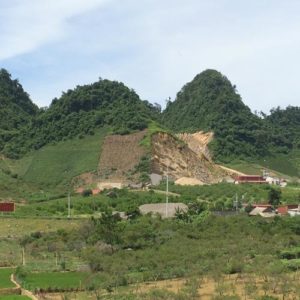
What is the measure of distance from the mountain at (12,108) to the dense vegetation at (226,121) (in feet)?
82.0

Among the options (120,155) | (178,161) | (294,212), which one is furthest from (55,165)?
(294,212)

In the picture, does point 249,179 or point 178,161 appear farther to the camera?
point 178,161

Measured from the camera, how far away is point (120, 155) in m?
82.8

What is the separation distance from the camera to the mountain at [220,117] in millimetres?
102750

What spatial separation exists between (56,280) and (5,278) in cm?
269

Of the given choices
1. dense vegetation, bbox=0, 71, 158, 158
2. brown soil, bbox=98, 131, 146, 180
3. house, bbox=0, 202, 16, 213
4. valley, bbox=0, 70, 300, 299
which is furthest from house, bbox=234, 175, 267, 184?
house, bbox=0, 202, 16, 213

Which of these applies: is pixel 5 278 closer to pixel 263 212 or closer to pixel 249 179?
pixel 263 212

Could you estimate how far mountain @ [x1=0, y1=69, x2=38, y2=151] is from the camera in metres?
99.1

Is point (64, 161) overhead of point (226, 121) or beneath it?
beneath

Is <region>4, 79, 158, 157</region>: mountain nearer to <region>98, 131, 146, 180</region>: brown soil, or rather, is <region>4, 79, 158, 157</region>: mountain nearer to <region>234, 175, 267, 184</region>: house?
<region>98, 131, 146, 180</region>: brown soil

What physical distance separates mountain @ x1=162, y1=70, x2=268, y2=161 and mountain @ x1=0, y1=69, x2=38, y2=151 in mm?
24774

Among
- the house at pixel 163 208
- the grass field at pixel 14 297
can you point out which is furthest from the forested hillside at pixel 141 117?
the grass field at pixel 14 297

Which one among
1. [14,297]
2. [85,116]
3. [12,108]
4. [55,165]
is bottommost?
[14,297]

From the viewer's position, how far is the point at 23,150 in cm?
9156
